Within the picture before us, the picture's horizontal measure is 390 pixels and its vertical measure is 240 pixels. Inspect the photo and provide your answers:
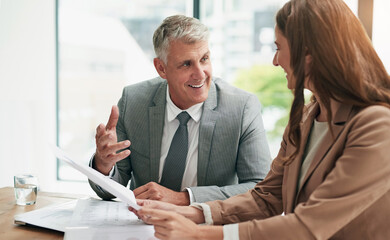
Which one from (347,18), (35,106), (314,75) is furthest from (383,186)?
(35,106)

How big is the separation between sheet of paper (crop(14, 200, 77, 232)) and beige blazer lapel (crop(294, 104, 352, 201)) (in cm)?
80

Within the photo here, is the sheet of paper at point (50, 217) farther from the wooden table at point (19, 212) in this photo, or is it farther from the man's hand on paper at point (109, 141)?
the man's hand on paper at point (109, 141)

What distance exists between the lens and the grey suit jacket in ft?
6.23

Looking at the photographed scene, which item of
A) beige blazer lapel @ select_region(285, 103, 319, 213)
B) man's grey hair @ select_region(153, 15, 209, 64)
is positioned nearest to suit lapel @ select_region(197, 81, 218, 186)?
man's grey hair @ select_region(153, 15, 209, 64)

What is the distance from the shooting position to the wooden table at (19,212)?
53.7 inches

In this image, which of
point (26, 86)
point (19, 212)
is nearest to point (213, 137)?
point (19, 212)

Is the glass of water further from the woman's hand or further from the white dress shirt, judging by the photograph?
the woman's hand

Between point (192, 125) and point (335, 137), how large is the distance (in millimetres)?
939

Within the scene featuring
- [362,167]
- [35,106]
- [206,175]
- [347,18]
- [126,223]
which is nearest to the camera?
[362,167]

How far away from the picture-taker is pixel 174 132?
2.00 metres

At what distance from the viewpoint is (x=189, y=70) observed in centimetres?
195

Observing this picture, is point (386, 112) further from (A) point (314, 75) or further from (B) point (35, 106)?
(B) point (35, 106)

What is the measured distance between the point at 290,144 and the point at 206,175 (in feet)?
2.00

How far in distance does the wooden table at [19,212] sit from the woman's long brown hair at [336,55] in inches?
37.1
